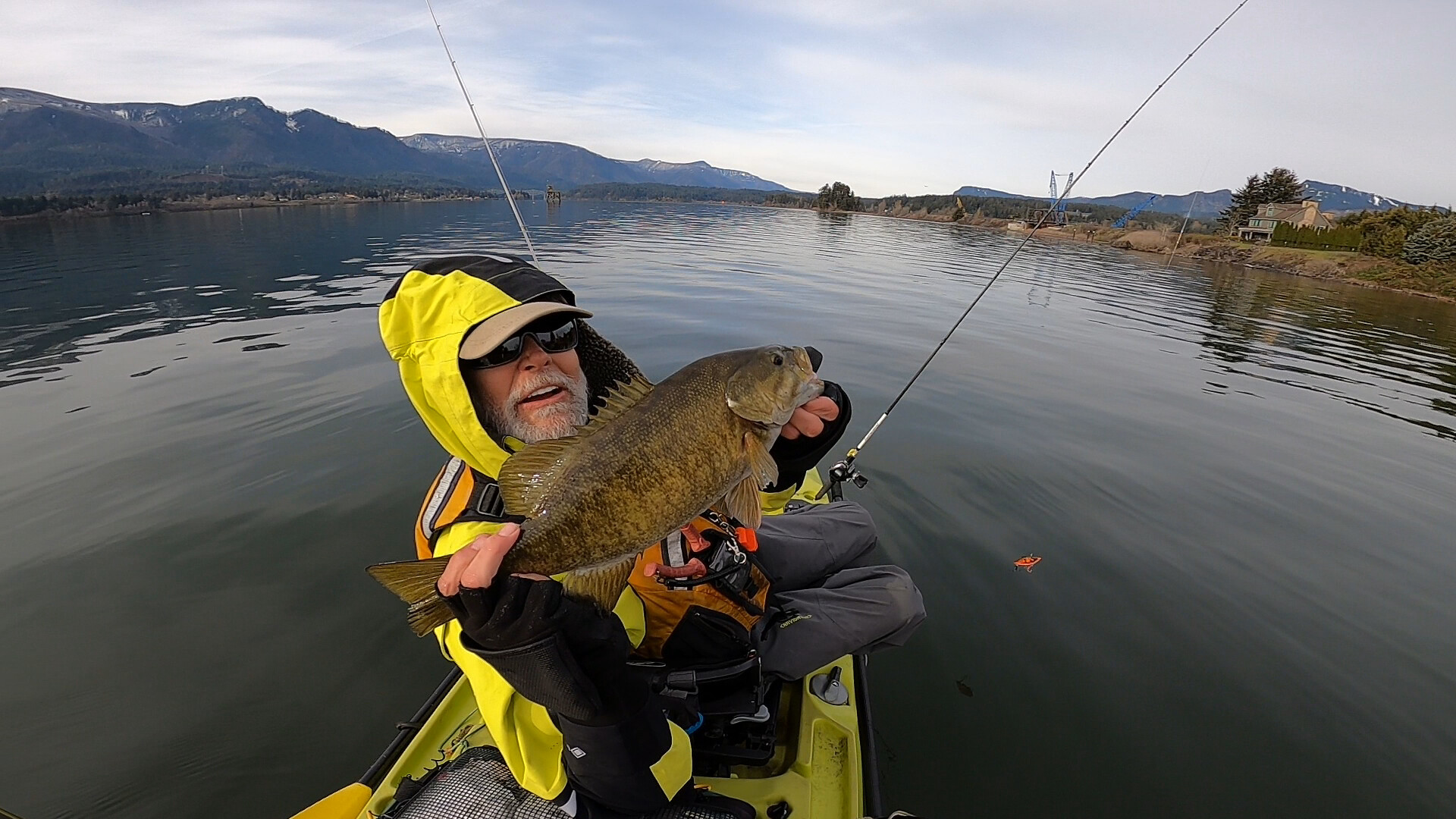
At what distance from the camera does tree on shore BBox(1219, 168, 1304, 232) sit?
204ft

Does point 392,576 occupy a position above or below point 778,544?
above

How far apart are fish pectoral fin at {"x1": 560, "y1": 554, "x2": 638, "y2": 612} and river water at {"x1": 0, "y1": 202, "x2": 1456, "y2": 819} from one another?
3.25 m

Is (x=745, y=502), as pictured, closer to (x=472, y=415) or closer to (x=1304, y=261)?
(x=472, y=415)

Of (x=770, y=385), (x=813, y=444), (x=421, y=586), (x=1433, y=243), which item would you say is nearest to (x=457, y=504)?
(x=421, y=586)

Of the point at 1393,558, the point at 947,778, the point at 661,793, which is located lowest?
the point at 947,778

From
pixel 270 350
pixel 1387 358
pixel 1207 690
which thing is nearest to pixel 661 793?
pixel 1207 690

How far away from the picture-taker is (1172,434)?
10.6m

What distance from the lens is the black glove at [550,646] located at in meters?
2.21

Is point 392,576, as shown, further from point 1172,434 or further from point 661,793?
point 1172,434

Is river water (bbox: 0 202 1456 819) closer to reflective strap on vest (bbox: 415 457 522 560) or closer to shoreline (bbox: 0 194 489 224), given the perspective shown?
reflective strap on vest (bbox: 415 457 522 560)

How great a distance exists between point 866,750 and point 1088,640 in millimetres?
3493

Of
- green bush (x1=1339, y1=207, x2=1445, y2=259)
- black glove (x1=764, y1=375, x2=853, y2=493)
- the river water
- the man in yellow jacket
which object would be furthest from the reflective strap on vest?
green bush (x1=1339, y1=207, x2=1445, y2=259)

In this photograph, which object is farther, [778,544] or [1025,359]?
[1025,359]

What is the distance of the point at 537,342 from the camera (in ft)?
9.61
